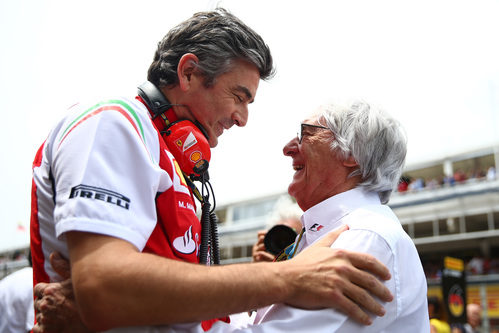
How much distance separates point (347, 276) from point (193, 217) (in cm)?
59

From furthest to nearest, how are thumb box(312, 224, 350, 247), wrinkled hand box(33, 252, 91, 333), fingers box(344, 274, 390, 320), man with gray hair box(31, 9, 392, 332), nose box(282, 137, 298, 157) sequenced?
nose box(282, 137, 298, 157), thumb box(312, 224, 350, 247), fingers box(344, 274, 390, 320), wrinkled hand box(33, 252, 91, 333), man with gray hair box(31, 9, 392, 332)

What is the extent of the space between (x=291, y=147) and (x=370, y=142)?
1.69 feet

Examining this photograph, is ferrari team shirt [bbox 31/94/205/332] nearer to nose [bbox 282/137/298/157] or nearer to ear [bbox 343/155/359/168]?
ear [bbox 343/155/359/168]

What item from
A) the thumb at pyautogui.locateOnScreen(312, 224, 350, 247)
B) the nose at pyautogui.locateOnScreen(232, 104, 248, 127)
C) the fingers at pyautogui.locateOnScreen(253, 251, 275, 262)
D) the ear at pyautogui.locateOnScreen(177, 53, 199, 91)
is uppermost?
the ear at pyautogui.locateOnScreen(177, 53, 199, 91)

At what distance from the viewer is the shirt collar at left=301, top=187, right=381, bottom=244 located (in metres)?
2.16

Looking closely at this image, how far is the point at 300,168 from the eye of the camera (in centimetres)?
262

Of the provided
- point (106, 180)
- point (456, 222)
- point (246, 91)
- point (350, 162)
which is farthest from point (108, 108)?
point (456, 222)

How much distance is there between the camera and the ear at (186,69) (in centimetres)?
209

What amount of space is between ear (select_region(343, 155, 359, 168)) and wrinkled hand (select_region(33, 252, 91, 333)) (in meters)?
1.42

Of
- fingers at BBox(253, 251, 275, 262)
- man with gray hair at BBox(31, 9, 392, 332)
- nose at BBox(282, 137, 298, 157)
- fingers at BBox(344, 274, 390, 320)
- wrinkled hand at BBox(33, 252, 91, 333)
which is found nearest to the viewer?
man with gray hair at BBox(31, 9, 392, 332)

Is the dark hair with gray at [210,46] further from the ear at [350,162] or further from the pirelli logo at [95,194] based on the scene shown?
the pirelli logo at [95,194]

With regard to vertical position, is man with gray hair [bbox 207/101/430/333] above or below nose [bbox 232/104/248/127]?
below

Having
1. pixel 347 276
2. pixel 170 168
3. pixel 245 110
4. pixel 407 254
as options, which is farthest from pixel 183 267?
pixel 245 110

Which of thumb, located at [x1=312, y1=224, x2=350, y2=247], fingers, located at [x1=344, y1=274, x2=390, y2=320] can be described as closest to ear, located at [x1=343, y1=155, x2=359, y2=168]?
thumb, located at [x1=312, y1=224, x2=350, y2=247]
